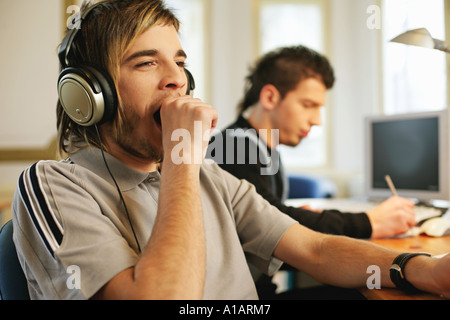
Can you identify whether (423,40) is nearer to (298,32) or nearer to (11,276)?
(11,276)

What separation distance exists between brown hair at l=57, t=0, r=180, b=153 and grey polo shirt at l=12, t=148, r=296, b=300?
7 centimetres

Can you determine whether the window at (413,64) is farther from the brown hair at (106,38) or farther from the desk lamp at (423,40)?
the brown hair at (106,38)

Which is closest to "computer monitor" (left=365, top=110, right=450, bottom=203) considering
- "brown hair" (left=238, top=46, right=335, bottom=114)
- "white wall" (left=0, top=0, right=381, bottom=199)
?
"brown hair" (left=238, top=46, right=335, bottom=114)

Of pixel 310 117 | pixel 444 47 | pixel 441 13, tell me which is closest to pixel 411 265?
pixel 444 47

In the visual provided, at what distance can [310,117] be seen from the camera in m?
1.54

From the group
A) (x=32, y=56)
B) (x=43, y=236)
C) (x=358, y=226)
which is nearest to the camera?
(x=43, y=236)

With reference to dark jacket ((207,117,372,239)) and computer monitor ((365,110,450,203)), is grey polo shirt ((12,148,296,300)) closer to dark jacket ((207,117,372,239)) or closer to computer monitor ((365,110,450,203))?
dark jacket ((207,117,372,239))

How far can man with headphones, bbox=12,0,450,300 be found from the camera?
566 mm

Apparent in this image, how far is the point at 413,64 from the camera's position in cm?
291

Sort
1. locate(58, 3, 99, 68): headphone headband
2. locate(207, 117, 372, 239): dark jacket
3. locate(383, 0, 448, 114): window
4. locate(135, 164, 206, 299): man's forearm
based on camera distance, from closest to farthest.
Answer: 1. locate(135, 164, 206, 299): man's forearm
2. locate(58, 3, 99, 68): headphone headband
3. locate(207, 117, 372, 239): dark jacket
4. locate(383, 0, 448, 114): window

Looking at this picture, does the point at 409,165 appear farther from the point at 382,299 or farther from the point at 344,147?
the point at 344,147

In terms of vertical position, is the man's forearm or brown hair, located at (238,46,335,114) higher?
brown hair, located at (238,46,335,114)

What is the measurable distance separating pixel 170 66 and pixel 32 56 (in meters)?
2.77

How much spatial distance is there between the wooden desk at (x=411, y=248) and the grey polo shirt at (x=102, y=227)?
0.24 m
